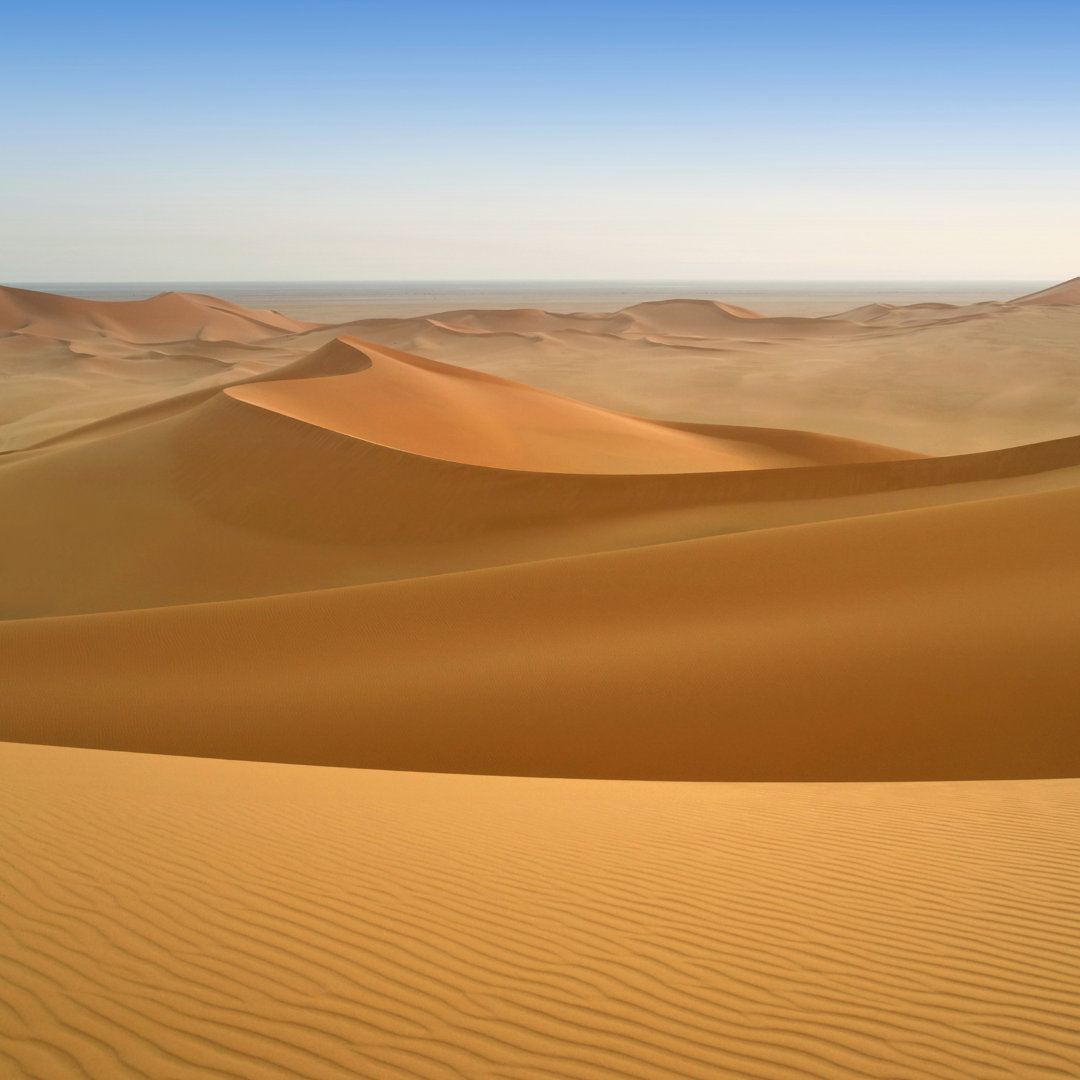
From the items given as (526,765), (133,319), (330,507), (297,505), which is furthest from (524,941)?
(133,319)

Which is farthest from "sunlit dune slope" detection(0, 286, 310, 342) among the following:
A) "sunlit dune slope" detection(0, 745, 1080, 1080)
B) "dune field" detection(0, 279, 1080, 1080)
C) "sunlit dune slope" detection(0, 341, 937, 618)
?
"sunlit dune slope" detection(0, 745, 1080, 1080)

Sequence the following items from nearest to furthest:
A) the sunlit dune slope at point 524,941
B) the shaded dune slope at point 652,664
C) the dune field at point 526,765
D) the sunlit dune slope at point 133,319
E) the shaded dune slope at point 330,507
A: 1. the sunlit dune slope at point 524,941
2. the dune field at point 526,765
3. the shaded dune slope at point 652,664
4. the shaded dune slope at point 330,507
5. the sunlit dune slope at point 133,319

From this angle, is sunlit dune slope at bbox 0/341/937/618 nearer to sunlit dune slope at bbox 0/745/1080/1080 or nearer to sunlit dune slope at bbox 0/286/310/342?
sunlit dune slope at bbox 0/745/1080/1080

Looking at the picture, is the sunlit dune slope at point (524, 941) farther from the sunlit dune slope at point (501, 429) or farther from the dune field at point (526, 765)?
the sunlit dune slope at point (501, 429)

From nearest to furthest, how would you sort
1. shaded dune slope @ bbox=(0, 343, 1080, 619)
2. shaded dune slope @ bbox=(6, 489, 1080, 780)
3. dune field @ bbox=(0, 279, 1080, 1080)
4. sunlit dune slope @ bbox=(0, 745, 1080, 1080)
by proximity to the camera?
sunlit dune slope @ bbox=(0, 745, 1080, 1080)
dune field @ bbox=(0, 279, 1080, 1080)
shaded dune slope @ bbox=(6, 489, 1080, 780)
shaded dune slope @ bbox=(0, 343, 1080, 619)

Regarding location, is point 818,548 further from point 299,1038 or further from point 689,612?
point 299,1038

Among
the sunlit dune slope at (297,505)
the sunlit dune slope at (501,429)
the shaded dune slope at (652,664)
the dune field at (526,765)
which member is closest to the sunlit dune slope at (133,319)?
the sunlit dune slope at (501,429)
